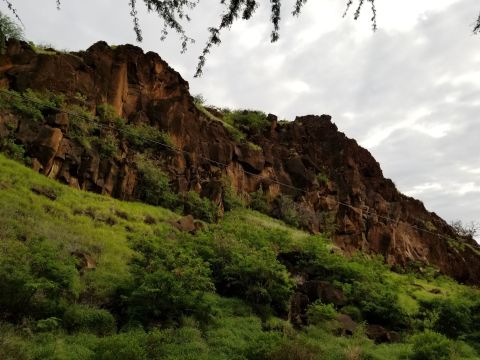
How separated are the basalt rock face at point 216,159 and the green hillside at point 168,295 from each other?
3.08 meters

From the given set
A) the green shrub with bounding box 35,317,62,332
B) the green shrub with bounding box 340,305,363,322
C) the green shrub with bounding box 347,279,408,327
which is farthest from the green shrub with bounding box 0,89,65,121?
the green shrub with bounding box 347,279,408,327

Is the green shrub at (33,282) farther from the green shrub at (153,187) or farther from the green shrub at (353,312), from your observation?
the green shrub at (153,187)

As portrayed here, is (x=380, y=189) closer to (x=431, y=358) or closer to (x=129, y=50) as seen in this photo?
(x=129, y=50)

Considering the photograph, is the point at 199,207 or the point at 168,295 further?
the point at 199,207

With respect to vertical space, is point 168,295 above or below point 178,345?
above

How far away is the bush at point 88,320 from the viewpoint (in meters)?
10.6

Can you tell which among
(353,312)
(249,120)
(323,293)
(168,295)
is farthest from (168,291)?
(249,120)

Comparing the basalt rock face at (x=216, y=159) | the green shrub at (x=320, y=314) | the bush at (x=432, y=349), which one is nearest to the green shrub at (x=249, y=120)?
the basalt rock face at (x=216, y=159)

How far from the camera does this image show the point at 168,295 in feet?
40.6

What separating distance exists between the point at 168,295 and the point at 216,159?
2495 cm

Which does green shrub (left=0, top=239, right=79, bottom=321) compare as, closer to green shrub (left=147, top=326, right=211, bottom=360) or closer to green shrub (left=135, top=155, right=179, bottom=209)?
green shrub (left=147, top=326, right=211, bottom=360)

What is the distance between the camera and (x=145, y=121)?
3319cm

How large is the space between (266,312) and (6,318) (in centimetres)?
859

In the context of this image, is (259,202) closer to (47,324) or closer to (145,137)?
(145,137)
